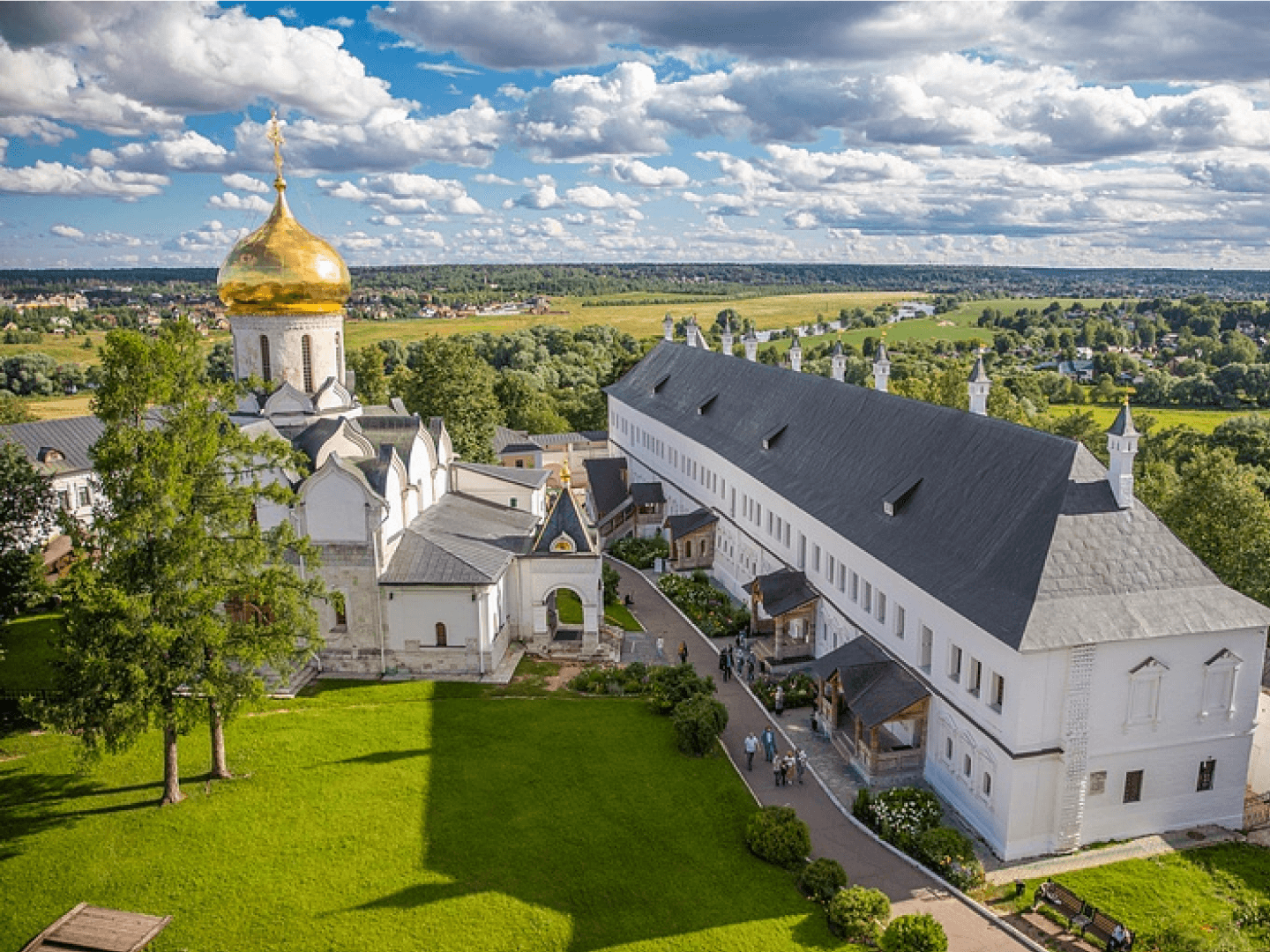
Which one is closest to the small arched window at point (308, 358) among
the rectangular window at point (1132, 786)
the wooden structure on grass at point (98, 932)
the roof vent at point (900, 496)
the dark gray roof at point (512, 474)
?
the dark gray roof at point (512, 474)

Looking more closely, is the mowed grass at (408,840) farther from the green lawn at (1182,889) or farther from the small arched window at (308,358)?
the small arched window at (308,358)

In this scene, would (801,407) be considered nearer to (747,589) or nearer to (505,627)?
(747,589)

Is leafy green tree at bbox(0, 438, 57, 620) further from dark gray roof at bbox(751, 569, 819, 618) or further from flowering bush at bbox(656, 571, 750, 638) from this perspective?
dark gray roof at bbox(751, 569, 819, 618)

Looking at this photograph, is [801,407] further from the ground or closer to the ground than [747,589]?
further from the ground

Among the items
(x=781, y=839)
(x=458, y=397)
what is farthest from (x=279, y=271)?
(x=458, y=397)

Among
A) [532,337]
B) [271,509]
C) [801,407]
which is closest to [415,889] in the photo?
[271,509]

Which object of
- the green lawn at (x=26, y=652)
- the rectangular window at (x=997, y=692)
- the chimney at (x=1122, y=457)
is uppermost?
the chimney at (x=1122, y=457)
